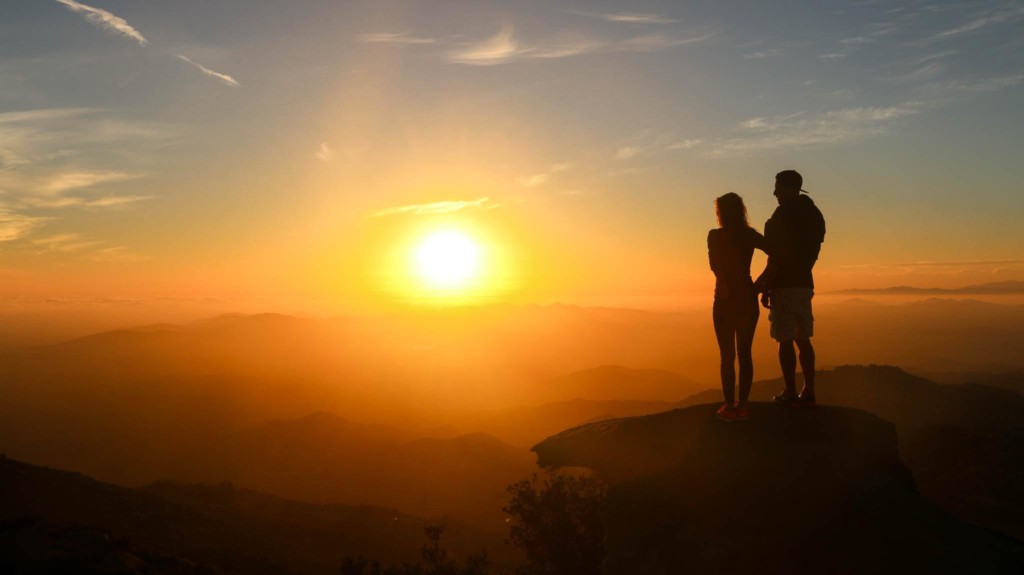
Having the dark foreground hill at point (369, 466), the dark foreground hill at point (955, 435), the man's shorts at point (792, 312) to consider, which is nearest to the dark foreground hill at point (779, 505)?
the man's shorts at point (792, 312)

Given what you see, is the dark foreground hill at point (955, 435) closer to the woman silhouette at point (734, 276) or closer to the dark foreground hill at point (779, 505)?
the dark foreground hill at point (779, 505)

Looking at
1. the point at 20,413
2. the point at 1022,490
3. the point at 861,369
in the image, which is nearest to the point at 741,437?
the point at 1022,490

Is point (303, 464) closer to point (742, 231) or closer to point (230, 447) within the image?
point (230, 447)

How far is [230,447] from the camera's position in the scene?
100 m

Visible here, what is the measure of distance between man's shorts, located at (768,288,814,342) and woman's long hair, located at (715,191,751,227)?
1254 millimetres

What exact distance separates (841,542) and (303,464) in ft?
300

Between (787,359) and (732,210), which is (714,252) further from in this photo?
(787,359)

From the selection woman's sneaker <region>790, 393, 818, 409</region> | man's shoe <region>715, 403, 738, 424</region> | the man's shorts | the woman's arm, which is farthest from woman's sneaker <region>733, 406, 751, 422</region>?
the woman's arm

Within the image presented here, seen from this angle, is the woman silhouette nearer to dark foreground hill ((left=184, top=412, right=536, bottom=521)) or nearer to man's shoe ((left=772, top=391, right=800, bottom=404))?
man's shoe ((left=772, top=391, right=800, bottom=404))

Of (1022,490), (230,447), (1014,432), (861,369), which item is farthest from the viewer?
(230,447)

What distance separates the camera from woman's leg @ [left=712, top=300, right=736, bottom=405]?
364 inches

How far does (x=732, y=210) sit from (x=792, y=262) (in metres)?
1.22

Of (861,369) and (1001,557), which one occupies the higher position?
(1001,557)

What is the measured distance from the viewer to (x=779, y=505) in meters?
7.99
